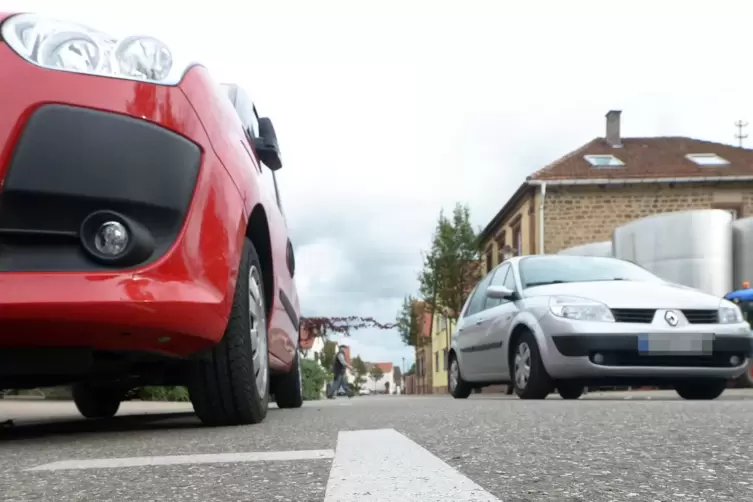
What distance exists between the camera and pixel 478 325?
877 cm

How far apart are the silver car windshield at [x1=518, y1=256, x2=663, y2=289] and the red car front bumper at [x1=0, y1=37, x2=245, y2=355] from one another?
16.0ft

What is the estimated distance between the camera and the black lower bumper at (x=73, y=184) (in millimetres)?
3029

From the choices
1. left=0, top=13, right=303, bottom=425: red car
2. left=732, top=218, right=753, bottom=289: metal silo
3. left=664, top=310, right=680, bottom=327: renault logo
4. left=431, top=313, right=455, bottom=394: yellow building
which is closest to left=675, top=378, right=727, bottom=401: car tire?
left=664, top=310, right=680, bottom=327: renault logo

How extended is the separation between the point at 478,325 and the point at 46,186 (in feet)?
20.2

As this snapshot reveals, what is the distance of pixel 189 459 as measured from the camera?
2578mm

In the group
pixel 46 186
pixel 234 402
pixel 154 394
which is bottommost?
pixel 154 394

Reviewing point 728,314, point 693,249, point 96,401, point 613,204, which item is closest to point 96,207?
point 96,401

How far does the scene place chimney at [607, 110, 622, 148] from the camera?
3372 cm

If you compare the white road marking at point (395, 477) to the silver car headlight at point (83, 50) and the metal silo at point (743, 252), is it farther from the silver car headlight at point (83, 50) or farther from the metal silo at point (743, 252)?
the metal silo at point (743, 252)

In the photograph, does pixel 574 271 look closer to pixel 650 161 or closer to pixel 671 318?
pixel 671 318

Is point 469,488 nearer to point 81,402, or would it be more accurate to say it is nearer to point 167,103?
point 167,103

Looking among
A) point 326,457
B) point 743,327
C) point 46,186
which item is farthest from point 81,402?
point 743,327

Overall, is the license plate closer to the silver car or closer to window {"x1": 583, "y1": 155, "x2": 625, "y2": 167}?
the silver car

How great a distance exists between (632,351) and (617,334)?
17 cm
